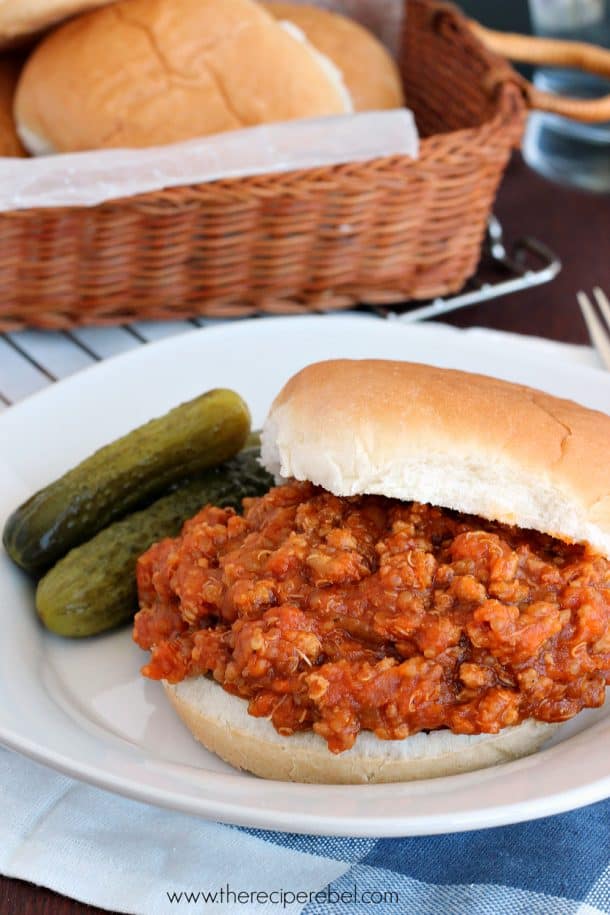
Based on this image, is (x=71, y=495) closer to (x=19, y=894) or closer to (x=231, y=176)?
(x=19, y=894)

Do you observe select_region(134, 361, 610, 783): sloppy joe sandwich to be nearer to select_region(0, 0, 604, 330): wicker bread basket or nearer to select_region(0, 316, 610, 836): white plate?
select_region(0, 316, 610, 836): white plate

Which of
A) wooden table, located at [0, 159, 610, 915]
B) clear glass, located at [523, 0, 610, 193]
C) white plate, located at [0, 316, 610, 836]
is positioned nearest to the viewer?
white plate, located at [0, 316, 610, 836]

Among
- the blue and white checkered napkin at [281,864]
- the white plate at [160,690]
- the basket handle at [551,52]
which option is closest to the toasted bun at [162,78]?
the white plate at [160,690]

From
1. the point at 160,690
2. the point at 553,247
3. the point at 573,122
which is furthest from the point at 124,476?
the point at 573,122

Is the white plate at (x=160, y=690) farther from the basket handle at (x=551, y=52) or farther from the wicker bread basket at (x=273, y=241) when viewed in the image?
the basket handle at (x=551, y=52)

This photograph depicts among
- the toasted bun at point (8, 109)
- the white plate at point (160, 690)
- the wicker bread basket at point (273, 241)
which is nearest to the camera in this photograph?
the white plate at point (160, 690)

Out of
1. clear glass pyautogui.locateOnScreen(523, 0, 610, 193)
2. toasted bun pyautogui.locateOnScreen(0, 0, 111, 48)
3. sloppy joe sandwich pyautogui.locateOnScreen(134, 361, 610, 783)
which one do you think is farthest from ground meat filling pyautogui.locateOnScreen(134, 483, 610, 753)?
clear glass pyautogui.locateOnScreen(523, 0, 610, 193)
